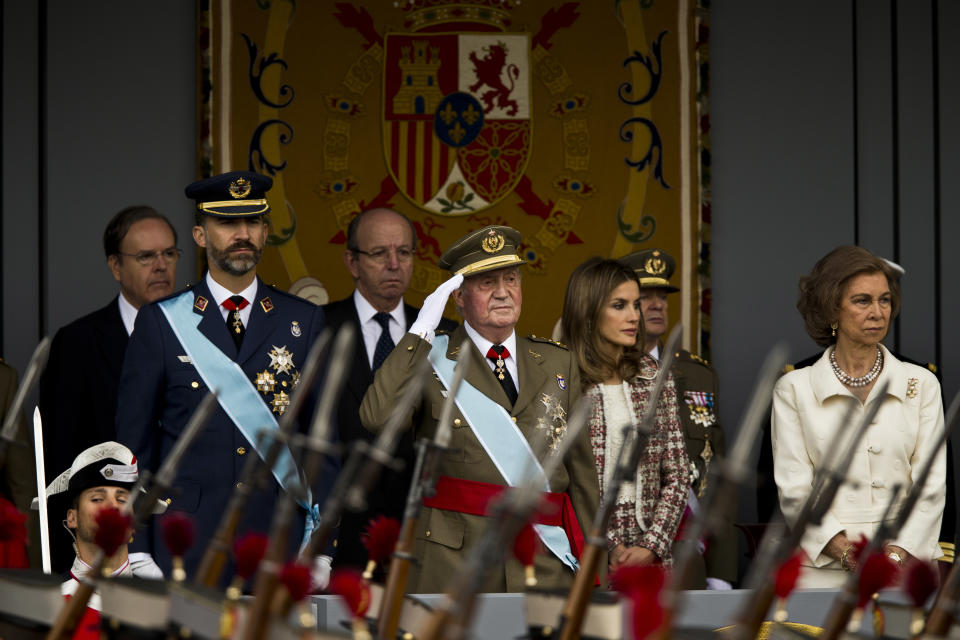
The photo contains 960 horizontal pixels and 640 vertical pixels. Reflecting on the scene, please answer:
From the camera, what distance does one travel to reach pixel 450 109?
4.95 meters

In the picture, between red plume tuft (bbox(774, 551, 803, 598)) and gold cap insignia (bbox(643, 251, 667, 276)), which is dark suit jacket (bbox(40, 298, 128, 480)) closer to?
gold cap insignia (bbox(643, 251, 667, 276))

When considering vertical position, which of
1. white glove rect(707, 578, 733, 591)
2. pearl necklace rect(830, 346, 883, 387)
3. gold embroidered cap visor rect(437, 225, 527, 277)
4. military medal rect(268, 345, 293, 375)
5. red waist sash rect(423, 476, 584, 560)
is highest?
gold embroidered cap visor rect(437, 225, 527, 277)

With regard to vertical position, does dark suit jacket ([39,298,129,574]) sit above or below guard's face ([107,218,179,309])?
below

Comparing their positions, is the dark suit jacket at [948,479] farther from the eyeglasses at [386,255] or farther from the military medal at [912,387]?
the eyeglasses at [386,255]

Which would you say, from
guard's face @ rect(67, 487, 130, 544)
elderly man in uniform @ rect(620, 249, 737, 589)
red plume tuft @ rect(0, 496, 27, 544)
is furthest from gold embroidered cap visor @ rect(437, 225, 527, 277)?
red plume tuft @ rect(0, 496, 27, 544)

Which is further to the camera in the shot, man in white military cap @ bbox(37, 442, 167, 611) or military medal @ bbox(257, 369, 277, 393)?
military medal @ bbox(257, 369, 277, 393)

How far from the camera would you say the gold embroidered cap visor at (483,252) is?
3.40 m

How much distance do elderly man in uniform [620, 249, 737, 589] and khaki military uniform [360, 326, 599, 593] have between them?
2.78ft

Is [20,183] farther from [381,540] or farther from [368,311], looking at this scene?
[381,540]

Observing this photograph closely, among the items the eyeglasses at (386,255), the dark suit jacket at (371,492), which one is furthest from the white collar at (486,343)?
the eyeglasses at (386,255)

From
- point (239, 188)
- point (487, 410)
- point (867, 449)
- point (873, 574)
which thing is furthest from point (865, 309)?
point (873, 574)

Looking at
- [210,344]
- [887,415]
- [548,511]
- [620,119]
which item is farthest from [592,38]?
[548,511]

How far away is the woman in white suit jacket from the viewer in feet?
11.5

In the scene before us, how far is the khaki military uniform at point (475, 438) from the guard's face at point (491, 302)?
68mm
